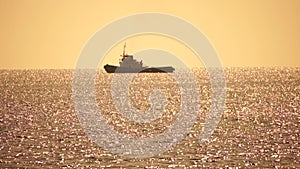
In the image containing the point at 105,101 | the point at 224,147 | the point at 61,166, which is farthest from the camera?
the point at 105,101

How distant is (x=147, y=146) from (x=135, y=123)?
3322 centimetres

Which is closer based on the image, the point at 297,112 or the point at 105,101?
the point at 297,112

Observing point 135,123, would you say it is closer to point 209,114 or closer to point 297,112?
point 209,114

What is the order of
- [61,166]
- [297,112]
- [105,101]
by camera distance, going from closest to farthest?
[61,166] → [297,112] → [105,101]

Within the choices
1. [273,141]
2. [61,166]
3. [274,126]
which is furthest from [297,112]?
[61,166]

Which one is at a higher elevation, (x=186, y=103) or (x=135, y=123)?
(x=186, y=103)

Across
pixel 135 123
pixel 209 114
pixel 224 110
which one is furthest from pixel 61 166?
pixel 224 110

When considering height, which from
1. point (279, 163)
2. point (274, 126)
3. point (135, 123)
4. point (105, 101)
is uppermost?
point (105, 101)

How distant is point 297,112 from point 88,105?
56.8 meters

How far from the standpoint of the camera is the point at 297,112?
421ft

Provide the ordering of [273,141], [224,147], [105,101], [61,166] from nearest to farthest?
[61,166] → [224,147] → [273,141] → [105,101]

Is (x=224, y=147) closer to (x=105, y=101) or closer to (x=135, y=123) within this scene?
(x=135, y=123)

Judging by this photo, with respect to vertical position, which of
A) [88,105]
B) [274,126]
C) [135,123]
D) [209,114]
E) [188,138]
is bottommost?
[188,138]

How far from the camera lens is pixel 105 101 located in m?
178
